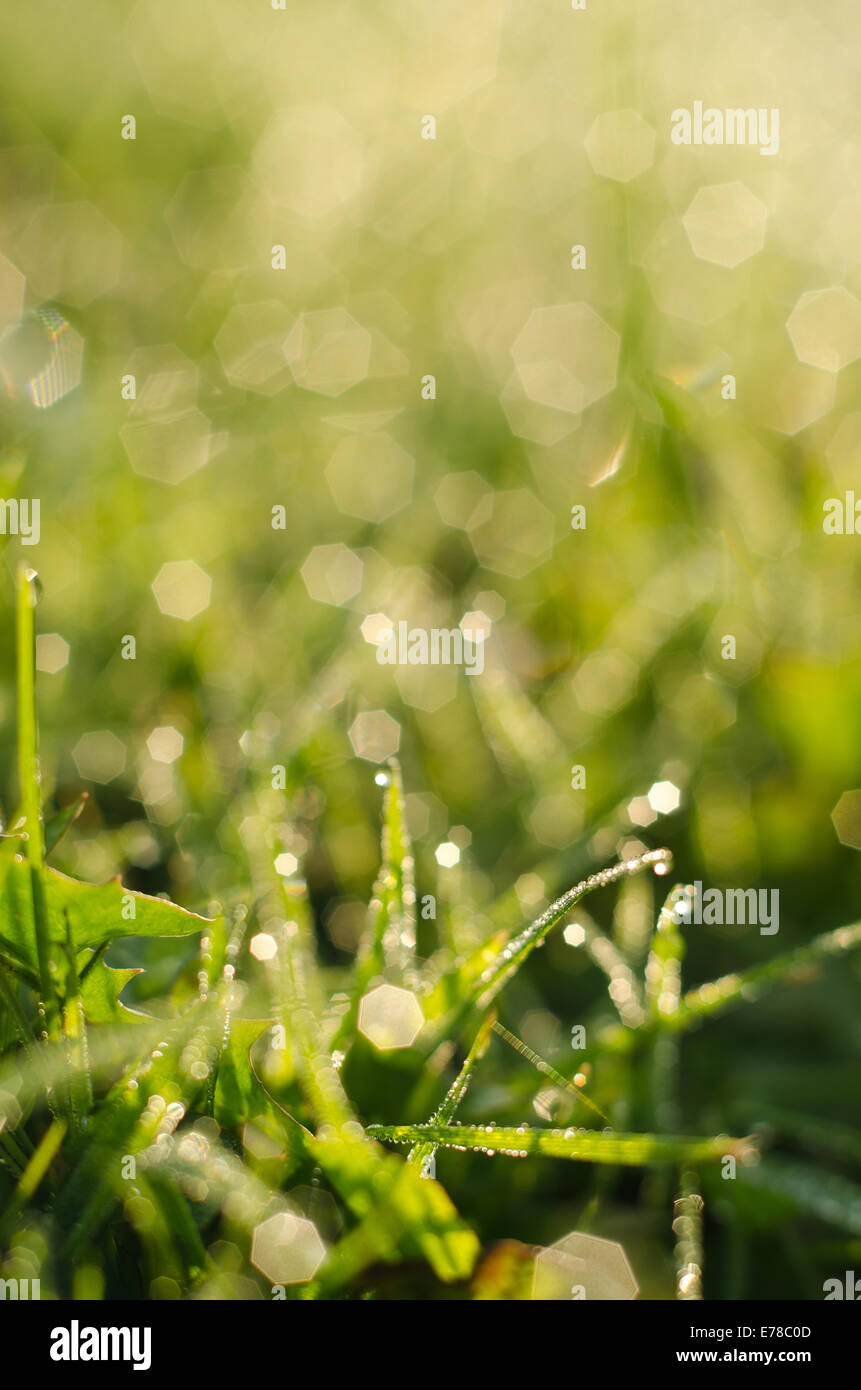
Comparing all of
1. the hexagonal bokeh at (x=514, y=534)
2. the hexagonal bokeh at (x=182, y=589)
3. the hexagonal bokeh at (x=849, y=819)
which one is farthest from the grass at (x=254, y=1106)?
the hexagonal bokeh at (x=514, y=534)

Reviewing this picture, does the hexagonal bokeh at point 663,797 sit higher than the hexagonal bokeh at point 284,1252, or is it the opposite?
the hexagonal bokeh at point 663,797

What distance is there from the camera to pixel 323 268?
190cm

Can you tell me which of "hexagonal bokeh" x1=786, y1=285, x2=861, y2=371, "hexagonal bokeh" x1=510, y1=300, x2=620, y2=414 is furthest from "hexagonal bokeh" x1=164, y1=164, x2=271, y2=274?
"hexagonal bokeh" x1=786, y1=285, x2=861, y2=371

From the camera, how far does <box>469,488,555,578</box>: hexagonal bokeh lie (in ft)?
4.56

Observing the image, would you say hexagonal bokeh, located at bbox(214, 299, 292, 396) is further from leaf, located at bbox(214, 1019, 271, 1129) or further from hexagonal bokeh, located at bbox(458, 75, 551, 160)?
leaf, located at bbox(214, 1019, 271, 1129)

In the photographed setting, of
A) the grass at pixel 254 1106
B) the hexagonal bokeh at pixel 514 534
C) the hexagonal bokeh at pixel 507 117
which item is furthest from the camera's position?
the hexagonal bokeh at pixel 507 117

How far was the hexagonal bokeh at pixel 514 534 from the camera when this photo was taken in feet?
4.56

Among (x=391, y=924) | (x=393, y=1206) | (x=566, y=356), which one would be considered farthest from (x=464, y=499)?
(x=393, y=1206)

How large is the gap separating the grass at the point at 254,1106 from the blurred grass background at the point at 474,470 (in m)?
0.08

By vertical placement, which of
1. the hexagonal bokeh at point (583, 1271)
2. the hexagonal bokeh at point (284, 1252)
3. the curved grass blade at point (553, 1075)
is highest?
the curved grass blade at point (553, 1075)

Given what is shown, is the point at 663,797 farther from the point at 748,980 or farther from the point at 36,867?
the point at 36,867

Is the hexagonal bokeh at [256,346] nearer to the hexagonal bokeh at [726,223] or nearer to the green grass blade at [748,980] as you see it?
the hexagonal bokeh at [726,223]

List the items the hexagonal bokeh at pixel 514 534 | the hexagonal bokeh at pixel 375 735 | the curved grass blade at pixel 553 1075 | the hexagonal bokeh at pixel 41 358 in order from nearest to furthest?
the curved grass blade at pixel 553 1075, the hexagonal bokeh at pixel 375 735, the hexagonal bokeh at pixel 514 534, the hexagonal bokeh at pixel 41 358

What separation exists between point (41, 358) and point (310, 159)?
0.92 metres
